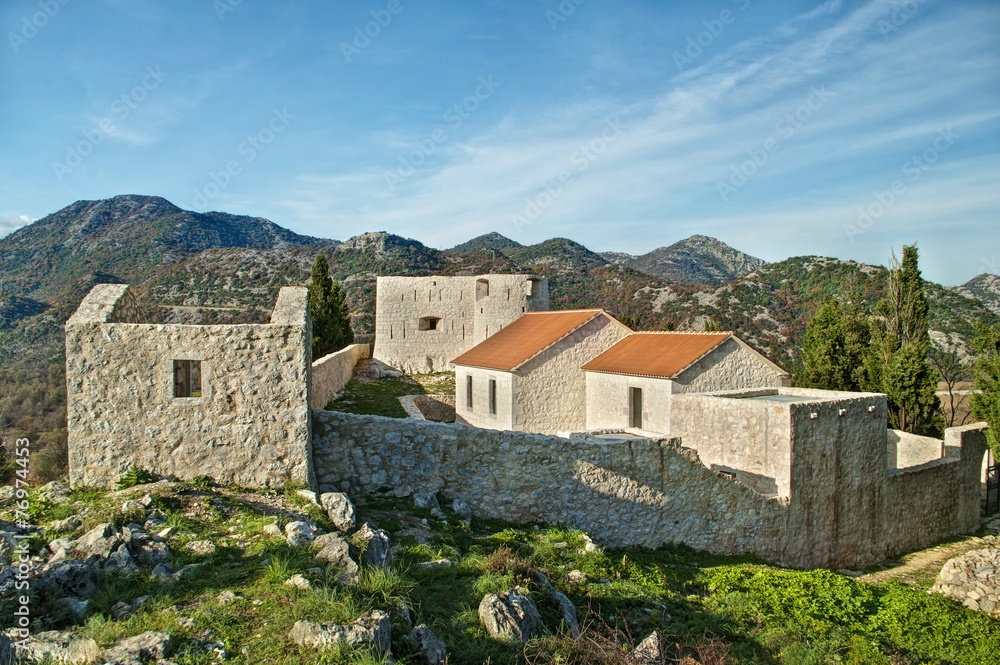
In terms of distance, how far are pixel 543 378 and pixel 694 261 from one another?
275ft

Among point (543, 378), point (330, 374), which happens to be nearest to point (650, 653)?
point (543, 378)

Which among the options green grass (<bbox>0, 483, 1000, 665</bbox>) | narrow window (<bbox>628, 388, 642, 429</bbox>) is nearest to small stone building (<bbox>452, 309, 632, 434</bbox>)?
narrow window (<bbox>628, 388, 642, 429</bbox>)

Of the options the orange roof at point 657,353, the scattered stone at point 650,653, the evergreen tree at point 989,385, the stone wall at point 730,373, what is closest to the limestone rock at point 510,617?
the scattered stone at point 650,653

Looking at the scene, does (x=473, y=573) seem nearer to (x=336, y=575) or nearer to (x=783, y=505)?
(x=336, y=575)

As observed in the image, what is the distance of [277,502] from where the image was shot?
679 centimetres

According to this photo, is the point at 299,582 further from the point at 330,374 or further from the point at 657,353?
the point at 657,353

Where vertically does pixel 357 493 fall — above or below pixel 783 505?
above

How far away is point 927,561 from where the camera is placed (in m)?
14.3

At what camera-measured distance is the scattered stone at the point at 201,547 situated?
208 inches

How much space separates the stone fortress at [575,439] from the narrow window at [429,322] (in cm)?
889

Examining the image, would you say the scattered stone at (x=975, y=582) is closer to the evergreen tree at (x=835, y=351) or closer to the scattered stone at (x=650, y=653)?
the scattered stone at (x=650, y=653)

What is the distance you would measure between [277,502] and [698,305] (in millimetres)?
51676

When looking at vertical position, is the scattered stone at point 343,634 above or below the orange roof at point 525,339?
below

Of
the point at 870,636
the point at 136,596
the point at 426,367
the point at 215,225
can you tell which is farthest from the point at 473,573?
the point at 215,225
